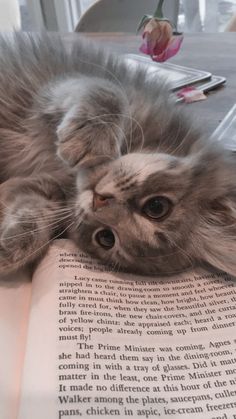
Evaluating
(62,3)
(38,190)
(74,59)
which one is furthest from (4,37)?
(62,3)

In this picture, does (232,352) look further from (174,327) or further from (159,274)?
(159,274)

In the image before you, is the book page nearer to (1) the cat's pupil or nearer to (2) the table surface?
(1) the cat's pupil

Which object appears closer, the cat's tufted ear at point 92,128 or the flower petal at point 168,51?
the cat's tufted ear at point 92,128

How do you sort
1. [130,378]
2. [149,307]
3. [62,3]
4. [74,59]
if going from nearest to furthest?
[130,378], [149,307], [74,59], [62,3]

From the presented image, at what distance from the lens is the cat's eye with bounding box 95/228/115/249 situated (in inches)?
34.9

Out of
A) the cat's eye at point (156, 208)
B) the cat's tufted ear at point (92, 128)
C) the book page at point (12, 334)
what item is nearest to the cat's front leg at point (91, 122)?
the cat's tufted ear at point (92, 128)

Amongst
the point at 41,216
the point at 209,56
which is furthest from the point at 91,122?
the point at 209,56

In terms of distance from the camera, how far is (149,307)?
782 millimetres

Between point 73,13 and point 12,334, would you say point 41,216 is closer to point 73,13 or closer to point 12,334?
point 12,334

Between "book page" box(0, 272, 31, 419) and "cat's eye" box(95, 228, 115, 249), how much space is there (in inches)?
6.0

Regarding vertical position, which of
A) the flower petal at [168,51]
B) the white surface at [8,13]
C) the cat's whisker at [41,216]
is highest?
the white surface at [8,13]

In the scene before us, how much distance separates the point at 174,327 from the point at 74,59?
2.32 feet

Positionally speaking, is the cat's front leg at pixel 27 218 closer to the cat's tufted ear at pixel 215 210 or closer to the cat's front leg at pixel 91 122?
the cat's front leg at pixel 91 122

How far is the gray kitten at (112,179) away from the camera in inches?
32.9
